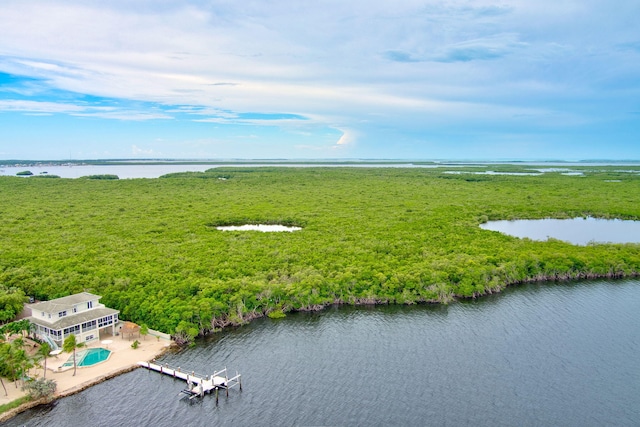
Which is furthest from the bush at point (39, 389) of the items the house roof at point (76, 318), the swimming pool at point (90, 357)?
the house roof at point (76, 318)

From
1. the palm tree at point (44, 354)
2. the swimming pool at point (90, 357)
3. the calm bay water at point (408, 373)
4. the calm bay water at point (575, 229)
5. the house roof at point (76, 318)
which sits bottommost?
the calm bay water at point (408, 373)

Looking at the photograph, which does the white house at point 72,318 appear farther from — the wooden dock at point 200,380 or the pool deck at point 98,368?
the wooden dock at point 200,380

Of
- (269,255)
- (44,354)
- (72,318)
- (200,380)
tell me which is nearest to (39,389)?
(44,354)

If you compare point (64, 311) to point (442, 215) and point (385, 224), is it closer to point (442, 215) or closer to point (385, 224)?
point (385, 224)

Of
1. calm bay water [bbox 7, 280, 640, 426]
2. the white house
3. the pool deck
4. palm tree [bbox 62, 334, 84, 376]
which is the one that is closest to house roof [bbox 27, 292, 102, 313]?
the white house

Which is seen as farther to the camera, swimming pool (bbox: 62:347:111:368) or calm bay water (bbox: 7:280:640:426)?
swimming pool (bbox: 62:347:111:368)

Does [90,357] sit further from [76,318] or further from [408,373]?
[408,373]

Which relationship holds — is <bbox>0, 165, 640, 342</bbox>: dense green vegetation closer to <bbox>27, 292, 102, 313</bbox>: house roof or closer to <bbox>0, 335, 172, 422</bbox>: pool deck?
<bbox>0, 335, 172, 422</bbox>: pool deck
